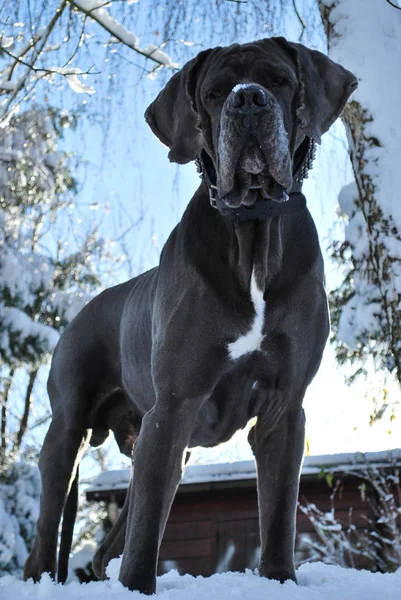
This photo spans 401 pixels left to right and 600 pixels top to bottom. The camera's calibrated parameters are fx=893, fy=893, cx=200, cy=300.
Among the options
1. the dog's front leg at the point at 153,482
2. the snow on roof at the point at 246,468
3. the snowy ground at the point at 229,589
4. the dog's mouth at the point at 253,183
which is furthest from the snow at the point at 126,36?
the snow on roof at the point at 246,468

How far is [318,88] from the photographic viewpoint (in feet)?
9.34

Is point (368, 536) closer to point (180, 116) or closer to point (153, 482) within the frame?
point (153, 482)

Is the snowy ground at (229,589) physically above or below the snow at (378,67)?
below

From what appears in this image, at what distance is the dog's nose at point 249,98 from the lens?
2580mm

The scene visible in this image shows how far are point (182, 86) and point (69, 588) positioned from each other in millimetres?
1597

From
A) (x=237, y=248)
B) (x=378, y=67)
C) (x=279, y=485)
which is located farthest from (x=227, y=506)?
(x=237, y=248)

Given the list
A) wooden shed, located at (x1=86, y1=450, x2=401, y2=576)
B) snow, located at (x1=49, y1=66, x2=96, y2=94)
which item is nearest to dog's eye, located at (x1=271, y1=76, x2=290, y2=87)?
snow, located at (x1=49, y1=66, x2=96, y2=94)

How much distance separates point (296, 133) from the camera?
280 cm

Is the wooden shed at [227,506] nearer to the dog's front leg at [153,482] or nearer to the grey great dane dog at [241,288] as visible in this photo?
the grey great dane dog at [241,288]

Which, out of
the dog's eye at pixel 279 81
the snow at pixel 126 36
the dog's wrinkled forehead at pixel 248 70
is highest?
the snow at pixel 126 36

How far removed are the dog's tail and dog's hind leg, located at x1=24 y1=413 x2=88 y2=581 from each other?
0.42 ft

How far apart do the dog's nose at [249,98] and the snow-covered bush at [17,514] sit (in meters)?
7.58

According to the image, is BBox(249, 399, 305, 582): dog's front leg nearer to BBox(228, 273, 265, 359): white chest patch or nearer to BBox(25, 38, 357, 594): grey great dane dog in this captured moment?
BBox(25, 38, 357, 594): grey great dane dog

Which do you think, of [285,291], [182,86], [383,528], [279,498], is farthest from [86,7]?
[383,528]
